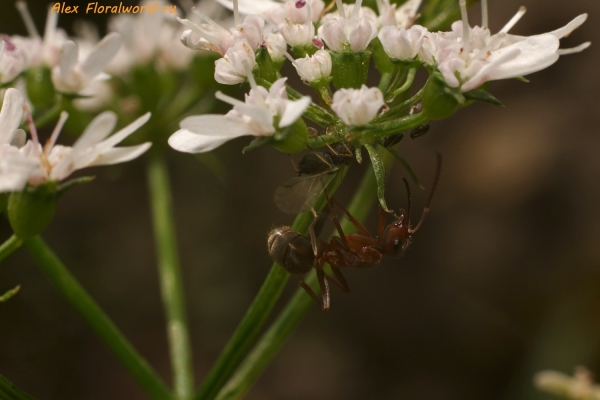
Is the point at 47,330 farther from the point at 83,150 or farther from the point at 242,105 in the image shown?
the point at 242,105

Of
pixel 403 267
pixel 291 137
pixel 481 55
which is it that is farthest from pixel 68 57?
pixel 403 267

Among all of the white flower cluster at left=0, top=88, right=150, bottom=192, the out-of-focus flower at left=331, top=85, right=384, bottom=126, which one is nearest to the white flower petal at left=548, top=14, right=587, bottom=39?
the out-of-focus flower at left=331, top=85, right=384, bottom=126

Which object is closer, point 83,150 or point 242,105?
point 242,105

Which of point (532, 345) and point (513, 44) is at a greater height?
point (513, 44)

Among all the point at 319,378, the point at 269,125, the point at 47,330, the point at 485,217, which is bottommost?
the point at 319,378

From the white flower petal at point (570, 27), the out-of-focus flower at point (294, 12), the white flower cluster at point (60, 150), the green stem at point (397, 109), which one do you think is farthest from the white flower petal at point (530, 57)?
the white flower cluster at point (60, 150)

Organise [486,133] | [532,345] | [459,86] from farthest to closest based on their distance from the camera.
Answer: [486,133], [532,345], [459,86]

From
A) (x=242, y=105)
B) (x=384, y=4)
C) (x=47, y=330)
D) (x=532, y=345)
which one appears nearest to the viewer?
(x=242, y=105)

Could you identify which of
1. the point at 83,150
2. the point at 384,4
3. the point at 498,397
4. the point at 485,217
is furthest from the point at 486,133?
the point at 83,150

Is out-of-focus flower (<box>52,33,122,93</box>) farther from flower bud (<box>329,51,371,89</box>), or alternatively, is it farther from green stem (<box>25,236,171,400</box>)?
flower bud (<box>329,51,371,89</box>)
